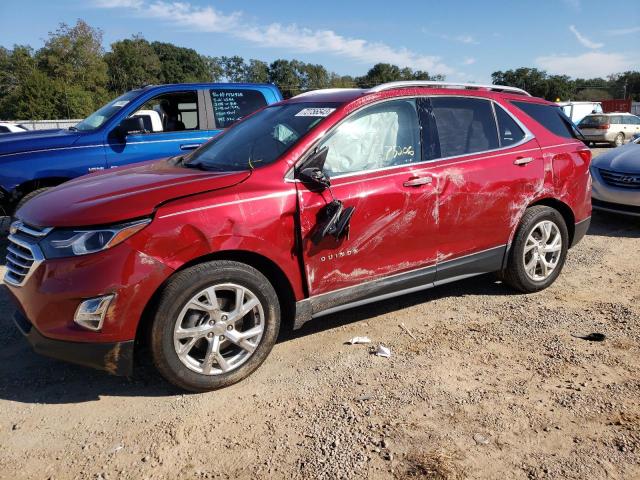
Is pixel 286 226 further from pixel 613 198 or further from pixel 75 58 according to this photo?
pixel 75 58

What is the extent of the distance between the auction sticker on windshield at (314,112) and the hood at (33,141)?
11.5 feet

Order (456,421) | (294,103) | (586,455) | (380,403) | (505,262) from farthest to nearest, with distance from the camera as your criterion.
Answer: (505,262) → (294,103) → (380,403) → (456,421) → (586,455)

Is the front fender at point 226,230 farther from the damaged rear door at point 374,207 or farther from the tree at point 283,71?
the tree at point 283,71

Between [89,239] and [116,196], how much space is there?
34cm

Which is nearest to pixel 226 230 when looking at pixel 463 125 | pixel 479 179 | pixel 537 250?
pixel 479 179

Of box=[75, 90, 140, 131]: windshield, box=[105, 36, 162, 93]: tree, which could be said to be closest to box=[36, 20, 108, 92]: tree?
box=[105, 36, 162, 93]: tree

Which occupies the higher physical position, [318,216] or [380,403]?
[318,216]

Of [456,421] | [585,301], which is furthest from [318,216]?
[585,301]

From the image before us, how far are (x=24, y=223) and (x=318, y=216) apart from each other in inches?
70.6

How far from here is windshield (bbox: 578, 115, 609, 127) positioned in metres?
22.2

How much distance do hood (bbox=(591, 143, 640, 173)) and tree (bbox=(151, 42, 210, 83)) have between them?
96.3 meters

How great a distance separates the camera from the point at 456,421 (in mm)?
2707

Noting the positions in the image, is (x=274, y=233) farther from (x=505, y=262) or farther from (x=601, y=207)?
(x=601, y=207)

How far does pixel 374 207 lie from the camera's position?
3377 mm
